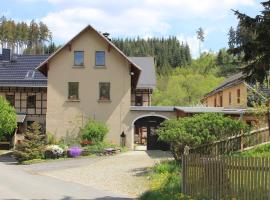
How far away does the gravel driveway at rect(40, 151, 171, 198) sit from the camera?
21419 mm

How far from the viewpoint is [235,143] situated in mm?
26219

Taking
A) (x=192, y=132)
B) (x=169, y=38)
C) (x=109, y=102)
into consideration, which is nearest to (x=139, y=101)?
(x=109, y=102)

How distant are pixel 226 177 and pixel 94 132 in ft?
93.9

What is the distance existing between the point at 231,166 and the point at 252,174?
1.06 m

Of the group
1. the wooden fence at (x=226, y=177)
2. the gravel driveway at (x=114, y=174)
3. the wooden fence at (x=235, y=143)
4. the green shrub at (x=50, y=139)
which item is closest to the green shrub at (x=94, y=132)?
the green shrub at (x=50, y=139)

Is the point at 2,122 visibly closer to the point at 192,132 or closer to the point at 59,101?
the point at 59,101

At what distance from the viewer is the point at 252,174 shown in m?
13.1

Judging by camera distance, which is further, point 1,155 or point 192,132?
point 1,155

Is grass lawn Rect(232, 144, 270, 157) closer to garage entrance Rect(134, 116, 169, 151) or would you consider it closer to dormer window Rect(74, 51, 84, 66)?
garage entrance Rect(134, 116, 169, 151)

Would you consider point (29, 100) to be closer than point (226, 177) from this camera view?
No

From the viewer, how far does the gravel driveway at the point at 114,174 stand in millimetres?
21419

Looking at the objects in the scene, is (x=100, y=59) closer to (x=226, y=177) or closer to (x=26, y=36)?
(x=226, y=177)

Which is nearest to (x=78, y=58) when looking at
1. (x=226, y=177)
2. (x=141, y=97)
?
(x=141, y=97)

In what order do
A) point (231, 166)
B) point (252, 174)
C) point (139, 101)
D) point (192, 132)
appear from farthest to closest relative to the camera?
point (139, 101) → point (192, 132) → point (231, 166) → point (252, 174)
